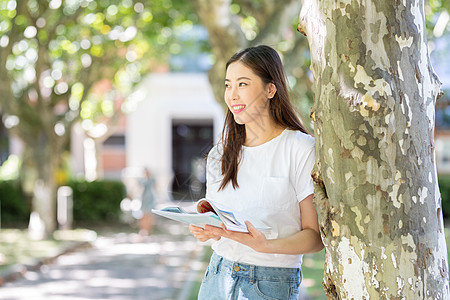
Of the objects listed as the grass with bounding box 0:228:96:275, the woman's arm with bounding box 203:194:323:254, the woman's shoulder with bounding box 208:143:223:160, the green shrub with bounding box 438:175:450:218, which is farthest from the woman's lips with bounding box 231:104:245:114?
the green shrub with bounding box 438:175:450:218

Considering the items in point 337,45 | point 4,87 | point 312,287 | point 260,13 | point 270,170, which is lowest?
point 312,287

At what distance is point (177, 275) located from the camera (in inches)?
388

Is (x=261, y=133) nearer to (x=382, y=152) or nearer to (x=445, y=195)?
(x=382, y=152)

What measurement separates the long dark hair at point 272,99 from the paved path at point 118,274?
546 cm

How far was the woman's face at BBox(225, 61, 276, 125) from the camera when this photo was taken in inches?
107

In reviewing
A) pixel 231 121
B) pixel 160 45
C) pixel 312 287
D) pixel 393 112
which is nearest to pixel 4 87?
pixel 160 45

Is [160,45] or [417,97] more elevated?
[160,45]

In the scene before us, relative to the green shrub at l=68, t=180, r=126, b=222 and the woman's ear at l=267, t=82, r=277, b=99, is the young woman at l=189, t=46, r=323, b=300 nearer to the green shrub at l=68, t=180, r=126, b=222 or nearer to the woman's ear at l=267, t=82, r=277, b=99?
the woman's ear at l=267, t=82, r=277, b=99

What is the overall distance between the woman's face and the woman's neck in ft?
0.17

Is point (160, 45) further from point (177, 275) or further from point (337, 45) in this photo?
point (337, 45)

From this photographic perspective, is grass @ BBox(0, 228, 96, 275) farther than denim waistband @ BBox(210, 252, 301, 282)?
Yes

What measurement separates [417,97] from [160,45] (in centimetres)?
1751

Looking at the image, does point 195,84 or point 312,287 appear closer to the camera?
point 312,287

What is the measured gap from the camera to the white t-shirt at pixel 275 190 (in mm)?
2576
